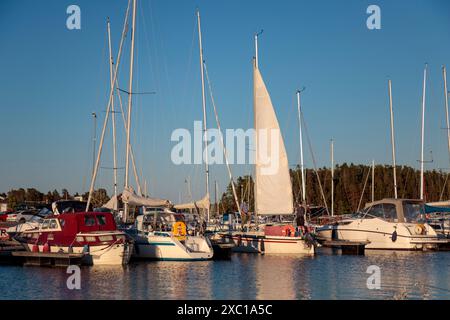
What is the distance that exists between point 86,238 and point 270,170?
1405 centimetres

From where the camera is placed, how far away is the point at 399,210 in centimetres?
4741

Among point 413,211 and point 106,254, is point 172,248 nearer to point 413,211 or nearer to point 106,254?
point 106,254

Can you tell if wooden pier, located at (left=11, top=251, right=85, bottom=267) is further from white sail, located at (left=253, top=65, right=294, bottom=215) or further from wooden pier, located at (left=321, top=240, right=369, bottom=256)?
wooden pier, located at (left=321, top=240, right=369, bottom=256)

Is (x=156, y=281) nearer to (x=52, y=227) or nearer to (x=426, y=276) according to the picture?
(x=52, y=227)

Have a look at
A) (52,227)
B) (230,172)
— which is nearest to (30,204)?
(230,172)

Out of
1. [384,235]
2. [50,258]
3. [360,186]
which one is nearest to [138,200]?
[50,258]

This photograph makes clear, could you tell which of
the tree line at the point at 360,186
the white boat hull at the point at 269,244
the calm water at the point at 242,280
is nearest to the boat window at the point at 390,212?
the calm water at the point at 242,280

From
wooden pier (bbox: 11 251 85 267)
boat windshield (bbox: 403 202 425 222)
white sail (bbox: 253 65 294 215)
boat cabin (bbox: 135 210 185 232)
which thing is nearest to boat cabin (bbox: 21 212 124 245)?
wooden pier (bbox: 11 251 85 267)

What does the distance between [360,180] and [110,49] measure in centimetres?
6492

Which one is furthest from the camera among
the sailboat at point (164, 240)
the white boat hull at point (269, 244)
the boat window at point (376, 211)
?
the boat window at point (376, 211)

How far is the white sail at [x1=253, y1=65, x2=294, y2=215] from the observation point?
143 feet

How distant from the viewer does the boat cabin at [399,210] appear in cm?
4747

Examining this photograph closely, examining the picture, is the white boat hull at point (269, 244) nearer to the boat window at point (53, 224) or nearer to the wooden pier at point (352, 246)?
the wooden pier at point (352, 246)

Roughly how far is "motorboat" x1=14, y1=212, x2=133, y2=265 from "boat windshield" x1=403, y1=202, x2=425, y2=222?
73.3ft
